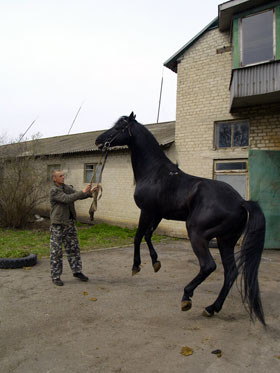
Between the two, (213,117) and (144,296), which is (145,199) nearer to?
(144,296)

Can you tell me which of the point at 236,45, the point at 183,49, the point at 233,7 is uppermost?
the point at 233,7

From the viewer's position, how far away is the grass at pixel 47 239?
8080 millimetres

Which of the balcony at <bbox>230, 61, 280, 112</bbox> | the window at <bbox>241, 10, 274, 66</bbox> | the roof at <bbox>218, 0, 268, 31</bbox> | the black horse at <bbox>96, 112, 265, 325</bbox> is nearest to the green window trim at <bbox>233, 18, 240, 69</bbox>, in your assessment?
the window at <bbox>241, 10, 274, 66</bbox>

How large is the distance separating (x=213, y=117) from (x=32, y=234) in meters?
8.04

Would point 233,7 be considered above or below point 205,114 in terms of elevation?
above

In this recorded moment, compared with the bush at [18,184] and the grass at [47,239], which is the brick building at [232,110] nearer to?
the grass at [47,239]

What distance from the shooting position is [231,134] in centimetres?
1007

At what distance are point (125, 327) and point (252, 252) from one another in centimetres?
172

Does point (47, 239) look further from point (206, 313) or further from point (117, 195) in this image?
point (206, 313)

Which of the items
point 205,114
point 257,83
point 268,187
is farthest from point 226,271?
point 205,114

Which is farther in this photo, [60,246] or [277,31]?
[277,31]

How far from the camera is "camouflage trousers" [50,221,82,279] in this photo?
4922mm

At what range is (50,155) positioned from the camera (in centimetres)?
1542

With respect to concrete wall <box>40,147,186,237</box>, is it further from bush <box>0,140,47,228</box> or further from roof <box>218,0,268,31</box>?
roof <box>218,0,268,31</box>
